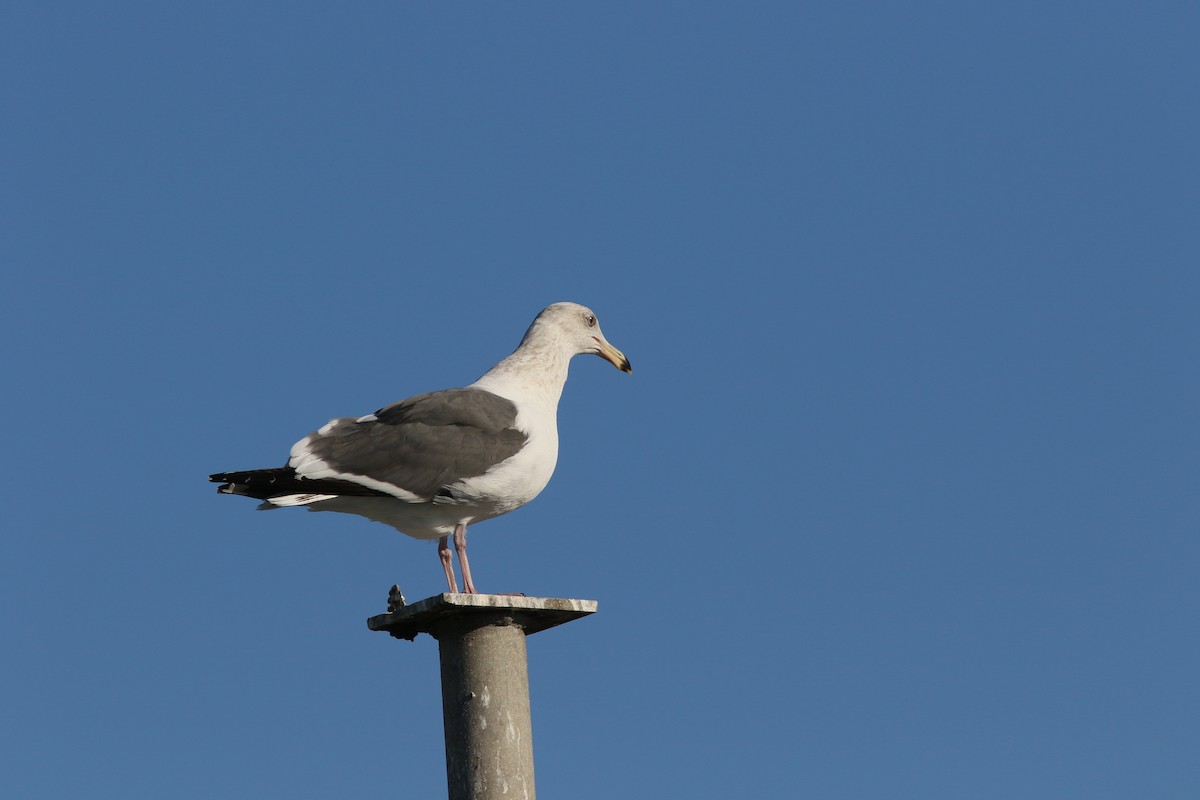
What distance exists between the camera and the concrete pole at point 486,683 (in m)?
8.64

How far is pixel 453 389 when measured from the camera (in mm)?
10961

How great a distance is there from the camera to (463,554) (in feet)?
35.1

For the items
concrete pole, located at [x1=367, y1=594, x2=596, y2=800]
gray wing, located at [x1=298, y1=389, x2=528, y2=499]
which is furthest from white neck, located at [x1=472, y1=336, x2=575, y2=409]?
concrete pole, located at [x1=367, y1=594, x2=596, y2=800]

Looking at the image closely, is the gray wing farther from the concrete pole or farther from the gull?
the concrete pole

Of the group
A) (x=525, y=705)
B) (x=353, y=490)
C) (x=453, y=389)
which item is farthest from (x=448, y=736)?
(x=453, y=389)

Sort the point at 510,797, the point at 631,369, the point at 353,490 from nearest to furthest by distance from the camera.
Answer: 1. the point at 510,797
2. the point at 353,490
3. the point at 631,369

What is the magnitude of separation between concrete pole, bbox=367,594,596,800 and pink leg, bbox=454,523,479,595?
60.2 inches

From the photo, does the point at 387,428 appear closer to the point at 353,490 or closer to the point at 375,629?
the point at 353,490

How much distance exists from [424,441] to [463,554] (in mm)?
913

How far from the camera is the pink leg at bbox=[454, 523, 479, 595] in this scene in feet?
34.9

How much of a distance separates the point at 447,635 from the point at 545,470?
6.96 feet

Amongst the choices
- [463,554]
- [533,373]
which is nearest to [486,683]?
[463,554]

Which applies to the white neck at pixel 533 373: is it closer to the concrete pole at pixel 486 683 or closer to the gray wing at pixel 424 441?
the gray wing at pixel 424 441

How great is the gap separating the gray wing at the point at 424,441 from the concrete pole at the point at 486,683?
1477 mm
